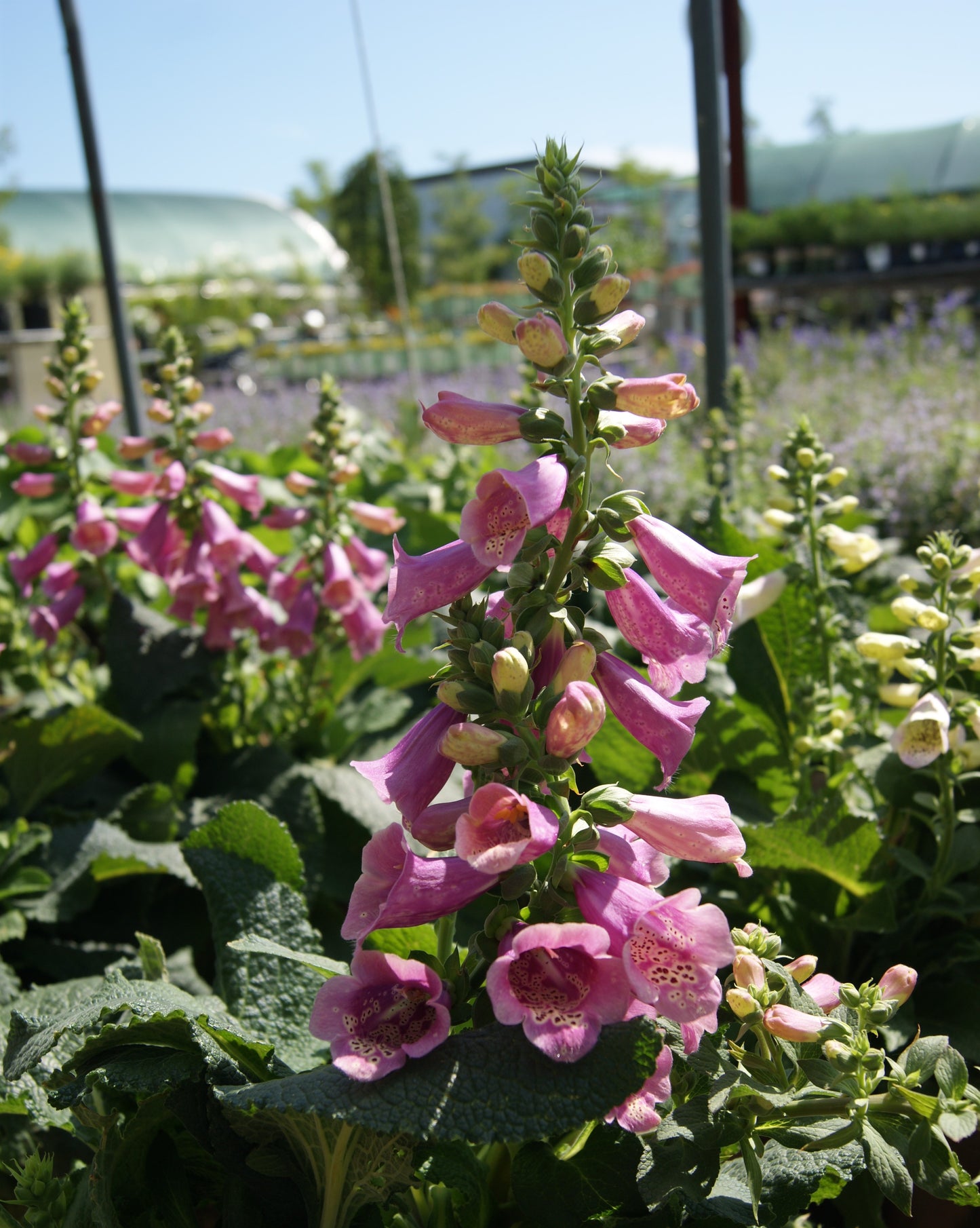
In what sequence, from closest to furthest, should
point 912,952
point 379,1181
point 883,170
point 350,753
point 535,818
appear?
point 535,818, point 379,1181, point 912,952, point 350,753, point 883,170

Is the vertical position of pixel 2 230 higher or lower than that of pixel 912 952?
higher

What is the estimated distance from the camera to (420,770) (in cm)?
82

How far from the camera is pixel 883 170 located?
22.0 meters

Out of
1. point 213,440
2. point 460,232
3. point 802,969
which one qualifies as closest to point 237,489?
point 213,440

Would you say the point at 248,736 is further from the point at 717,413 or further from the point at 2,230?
the point at 2,230

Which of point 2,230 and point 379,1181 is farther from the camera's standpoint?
point 2,230

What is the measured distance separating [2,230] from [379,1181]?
25.6 m

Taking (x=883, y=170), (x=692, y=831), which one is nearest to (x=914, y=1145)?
(x=692, y=831)

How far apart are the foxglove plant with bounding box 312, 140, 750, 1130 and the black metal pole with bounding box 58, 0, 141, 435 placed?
8.88ft

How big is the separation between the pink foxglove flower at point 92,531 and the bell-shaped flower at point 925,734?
4.67 feet

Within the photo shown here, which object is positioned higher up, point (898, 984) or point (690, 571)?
point (690, 571)

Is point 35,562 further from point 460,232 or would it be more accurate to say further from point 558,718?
point 460,232

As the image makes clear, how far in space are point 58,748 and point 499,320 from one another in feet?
4.05

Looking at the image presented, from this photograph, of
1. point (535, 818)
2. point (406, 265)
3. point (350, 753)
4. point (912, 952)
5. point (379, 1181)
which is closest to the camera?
point (535, 818)
